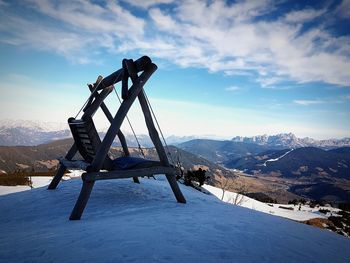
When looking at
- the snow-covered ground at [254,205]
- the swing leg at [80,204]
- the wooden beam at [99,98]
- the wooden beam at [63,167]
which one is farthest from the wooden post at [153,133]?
the snow-covered ground at [254,205]

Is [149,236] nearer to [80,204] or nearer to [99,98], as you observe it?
[80,204]

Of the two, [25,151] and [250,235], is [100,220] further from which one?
[25,151]

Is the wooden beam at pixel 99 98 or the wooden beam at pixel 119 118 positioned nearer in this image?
the wooden beam at pixel 119 118

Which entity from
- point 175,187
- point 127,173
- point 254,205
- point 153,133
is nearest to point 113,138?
point 127,173

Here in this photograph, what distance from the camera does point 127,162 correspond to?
22.5 feet

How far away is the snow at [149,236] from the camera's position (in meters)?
3.43

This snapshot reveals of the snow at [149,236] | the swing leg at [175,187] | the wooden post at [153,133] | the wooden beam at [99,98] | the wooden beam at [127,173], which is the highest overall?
the wooden beam at [99,98]

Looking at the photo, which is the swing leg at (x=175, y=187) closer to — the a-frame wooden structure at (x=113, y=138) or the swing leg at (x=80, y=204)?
the a-frame wooden structure at (x=113, y=138)

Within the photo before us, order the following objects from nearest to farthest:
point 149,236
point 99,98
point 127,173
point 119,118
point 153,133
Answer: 1. point 149,236
2. point 119,118
3. point 127,173
4. point 153,133
5. point 99,98

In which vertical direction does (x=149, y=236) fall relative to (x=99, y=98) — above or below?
below

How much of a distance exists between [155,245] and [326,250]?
2877 millimetres

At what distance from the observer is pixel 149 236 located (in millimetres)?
4062

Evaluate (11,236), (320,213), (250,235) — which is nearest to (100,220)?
(11,236)

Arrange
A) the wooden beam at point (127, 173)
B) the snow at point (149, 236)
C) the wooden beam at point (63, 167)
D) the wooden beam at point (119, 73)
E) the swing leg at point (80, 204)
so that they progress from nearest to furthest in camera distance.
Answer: the snow at point (149, 236) → the swing leg at point (80, 204) → the wooden beam at point (127, 173) → the wooden beam at point (119, 73) → the wooden beam at point (63, 167)
